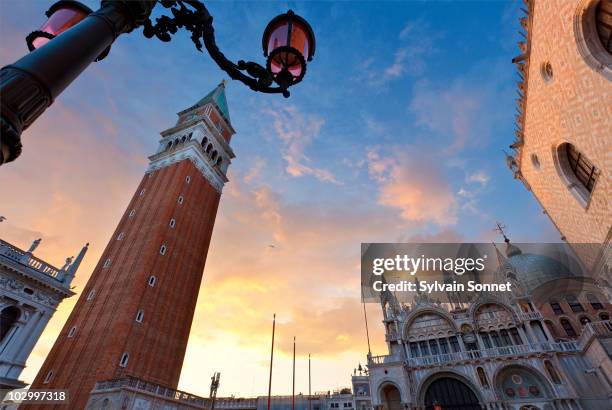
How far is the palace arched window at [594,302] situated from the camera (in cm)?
3791

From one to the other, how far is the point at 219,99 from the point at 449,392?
171 ft

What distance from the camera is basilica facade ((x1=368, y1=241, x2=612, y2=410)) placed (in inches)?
907

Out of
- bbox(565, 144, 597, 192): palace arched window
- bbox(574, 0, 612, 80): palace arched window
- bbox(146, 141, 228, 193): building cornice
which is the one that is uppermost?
bbox(146, 141, 228, 193): building cornice

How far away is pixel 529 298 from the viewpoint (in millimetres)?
29047

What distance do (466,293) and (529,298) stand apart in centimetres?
746

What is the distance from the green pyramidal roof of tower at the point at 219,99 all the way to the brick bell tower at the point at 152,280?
511 cm

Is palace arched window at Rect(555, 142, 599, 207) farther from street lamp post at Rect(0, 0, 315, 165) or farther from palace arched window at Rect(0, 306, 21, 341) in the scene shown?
palace arched window at Rect(0, 306, 21, 341)

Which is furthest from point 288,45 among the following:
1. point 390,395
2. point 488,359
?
point 488,359

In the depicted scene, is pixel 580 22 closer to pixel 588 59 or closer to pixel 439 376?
pixel 588 59

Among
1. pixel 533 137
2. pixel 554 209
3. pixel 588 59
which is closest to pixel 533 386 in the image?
pixel 554 209

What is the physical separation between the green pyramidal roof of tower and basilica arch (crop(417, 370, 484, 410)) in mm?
46617

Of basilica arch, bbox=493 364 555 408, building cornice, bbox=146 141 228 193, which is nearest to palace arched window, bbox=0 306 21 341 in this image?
building cornice, bbox=146 141 228 193

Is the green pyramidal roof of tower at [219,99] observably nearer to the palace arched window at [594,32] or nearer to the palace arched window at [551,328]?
the palace arched window at [594,32]

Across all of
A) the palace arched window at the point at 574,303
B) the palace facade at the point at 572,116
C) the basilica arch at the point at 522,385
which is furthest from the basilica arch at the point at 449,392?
the palace arched window at the point at 574,303
